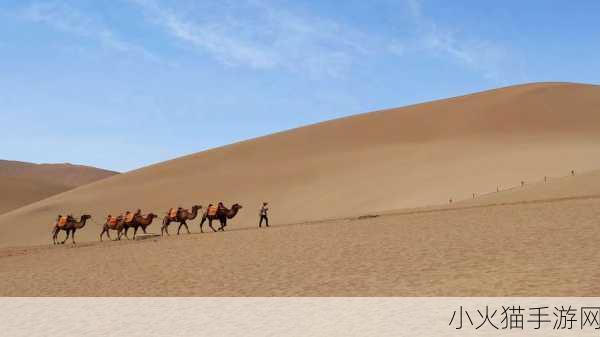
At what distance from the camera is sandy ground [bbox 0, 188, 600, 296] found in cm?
1622

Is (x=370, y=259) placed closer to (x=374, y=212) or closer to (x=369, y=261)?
(x=369, y=261)

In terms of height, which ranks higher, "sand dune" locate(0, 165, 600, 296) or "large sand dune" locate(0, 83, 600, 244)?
"large sand dune" locate(0, 83, 600, 244)

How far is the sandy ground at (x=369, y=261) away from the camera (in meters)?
16.2

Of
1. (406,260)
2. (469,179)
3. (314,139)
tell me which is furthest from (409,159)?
(406,260)

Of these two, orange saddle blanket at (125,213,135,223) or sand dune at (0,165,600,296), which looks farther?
orange saddle blanket at (125,213,135,223)

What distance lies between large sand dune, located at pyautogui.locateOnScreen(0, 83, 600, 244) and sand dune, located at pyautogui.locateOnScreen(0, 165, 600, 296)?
15.5m

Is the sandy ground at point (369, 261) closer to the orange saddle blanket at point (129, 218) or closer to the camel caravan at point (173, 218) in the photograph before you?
the camel caravan at point (173, 218)

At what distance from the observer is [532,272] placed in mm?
16156

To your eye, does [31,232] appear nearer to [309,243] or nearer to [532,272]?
[309,243]

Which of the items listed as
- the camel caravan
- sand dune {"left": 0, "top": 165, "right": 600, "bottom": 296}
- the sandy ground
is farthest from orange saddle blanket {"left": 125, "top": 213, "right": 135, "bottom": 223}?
the sandy ground

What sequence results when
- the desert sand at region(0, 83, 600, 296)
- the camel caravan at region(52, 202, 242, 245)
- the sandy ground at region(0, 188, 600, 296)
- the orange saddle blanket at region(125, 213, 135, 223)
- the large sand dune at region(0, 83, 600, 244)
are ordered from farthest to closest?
the large sand dune at region(0, 83, 600, 244) → the orange saddle blanket at region(125, 213, 135, 223) → the camel caravan at region(52, 202, 242, 245) → the desert sand at region(0, 83, 600, 296) → the sandy ground at region(0, 188, 600, 296)

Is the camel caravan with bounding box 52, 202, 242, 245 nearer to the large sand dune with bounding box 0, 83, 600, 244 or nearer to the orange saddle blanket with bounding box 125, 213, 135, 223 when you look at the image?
the orange saddle blanket with bounding box 125, 213, 135, 223

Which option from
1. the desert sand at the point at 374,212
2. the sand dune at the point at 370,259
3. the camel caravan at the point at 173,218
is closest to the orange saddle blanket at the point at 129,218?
the camel caravan at the point at 173,218

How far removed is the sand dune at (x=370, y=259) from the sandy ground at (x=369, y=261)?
0.13 feet
